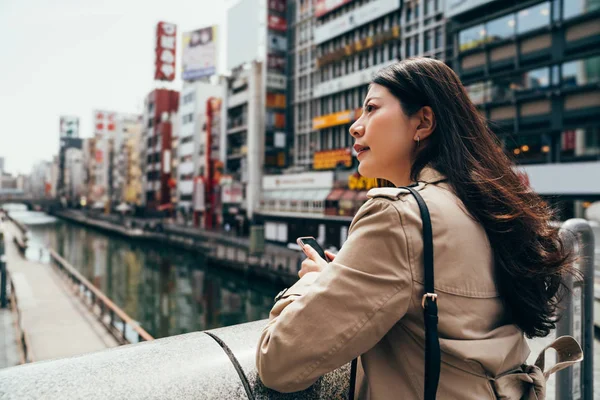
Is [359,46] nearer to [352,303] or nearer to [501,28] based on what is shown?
[501,28]

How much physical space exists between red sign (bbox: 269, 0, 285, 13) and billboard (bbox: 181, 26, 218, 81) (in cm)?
2134

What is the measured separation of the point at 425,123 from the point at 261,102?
4392 cm

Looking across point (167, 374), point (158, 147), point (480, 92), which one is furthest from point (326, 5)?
point (158, 147)

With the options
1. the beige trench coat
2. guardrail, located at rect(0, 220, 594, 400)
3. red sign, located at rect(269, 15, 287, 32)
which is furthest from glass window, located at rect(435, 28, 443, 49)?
guardrail, located at rect(0, 220, 594, 400)

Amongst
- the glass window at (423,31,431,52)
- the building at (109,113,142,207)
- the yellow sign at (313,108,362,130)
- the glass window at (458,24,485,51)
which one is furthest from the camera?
the building at (109,113,142,207)

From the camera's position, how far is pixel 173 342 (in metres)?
1.27

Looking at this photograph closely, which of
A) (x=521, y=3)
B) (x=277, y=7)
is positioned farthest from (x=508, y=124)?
(x=277, y=7)

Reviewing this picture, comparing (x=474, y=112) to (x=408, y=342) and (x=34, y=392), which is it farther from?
A: (x=34, y=392)

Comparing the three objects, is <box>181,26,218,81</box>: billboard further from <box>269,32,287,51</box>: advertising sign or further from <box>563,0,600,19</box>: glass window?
<box>563,0,600,19</box>: glass window

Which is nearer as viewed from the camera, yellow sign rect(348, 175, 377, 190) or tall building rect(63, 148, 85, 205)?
yellow sign rect(348, 175, 377, 190)

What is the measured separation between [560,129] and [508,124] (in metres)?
2.75

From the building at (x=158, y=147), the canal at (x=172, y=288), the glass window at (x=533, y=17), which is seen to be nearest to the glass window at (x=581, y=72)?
the glass window at (x=533, y=17)

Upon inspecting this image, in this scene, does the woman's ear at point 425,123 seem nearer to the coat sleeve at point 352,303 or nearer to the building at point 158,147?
the coat sleeve at point 352,303

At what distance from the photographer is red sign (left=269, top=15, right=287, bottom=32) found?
42.4m
